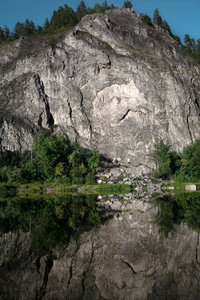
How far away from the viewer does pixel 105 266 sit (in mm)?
10445

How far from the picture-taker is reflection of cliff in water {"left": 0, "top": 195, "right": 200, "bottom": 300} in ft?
27.8

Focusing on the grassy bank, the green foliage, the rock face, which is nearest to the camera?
the grassy bank

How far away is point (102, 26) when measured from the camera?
64125 mm

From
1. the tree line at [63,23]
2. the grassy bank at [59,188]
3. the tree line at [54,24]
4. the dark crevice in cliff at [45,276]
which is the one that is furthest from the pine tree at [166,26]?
the dark crevice in cliff at [45,276]

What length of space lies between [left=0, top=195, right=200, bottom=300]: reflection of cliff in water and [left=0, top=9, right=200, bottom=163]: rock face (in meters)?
41.8

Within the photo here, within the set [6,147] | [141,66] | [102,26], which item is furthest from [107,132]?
[102,26]

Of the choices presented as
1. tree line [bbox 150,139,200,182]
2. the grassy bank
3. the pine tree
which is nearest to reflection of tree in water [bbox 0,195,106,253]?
the grassy bank

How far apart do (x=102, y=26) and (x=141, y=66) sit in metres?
15.5

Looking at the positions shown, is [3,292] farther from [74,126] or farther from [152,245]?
[74,126]

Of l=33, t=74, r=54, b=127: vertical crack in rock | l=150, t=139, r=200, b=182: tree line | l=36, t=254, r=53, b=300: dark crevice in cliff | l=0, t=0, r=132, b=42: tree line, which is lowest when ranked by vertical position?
l=36, t=254, r=53, b=300: dark crevice in cliff

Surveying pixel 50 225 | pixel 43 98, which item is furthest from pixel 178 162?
pixel 50 225

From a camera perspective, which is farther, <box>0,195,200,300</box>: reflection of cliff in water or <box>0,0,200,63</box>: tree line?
<box>0,0,200,63</box>: tree line

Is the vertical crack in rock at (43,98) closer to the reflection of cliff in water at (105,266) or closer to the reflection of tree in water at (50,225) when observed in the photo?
the reflection of tree in water at (50,225)

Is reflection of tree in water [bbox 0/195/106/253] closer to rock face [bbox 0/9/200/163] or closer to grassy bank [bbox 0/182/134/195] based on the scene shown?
grassy bank [bbox 0/182/134/195]
